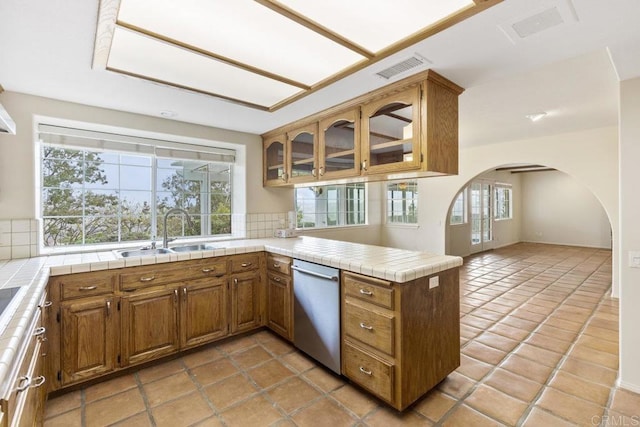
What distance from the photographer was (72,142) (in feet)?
9.04

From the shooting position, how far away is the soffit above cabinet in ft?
4.74

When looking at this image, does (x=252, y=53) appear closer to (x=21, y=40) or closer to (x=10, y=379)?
(x=21, y=40)

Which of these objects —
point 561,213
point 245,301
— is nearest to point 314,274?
point 245,301

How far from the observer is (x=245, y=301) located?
2.94 metres

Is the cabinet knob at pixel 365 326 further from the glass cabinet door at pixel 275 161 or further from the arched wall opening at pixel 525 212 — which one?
the arched wall opening at pixel 525 212

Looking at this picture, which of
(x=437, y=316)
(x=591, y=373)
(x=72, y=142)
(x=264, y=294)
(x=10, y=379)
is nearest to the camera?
(x=10, y=379)

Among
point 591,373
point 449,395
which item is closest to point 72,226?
point 449,395

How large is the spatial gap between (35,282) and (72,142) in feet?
5.29

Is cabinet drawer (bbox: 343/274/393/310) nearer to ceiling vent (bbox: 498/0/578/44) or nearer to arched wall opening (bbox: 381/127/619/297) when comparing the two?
ceiling vent (bbox: 498/0/578/44)

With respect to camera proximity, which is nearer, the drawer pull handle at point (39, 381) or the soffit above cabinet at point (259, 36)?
the drawer pull handle at point (39, 381)

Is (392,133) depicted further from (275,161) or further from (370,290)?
(275,161)

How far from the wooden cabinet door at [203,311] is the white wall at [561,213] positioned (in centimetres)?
965

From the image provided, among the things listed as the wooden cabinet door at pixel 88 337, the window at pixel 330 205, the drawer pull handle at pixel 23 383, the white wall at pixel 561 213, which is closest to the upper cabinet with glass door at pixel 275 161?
the window at pixel 330 205

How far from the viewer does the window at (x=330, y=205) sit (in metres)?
5.48
